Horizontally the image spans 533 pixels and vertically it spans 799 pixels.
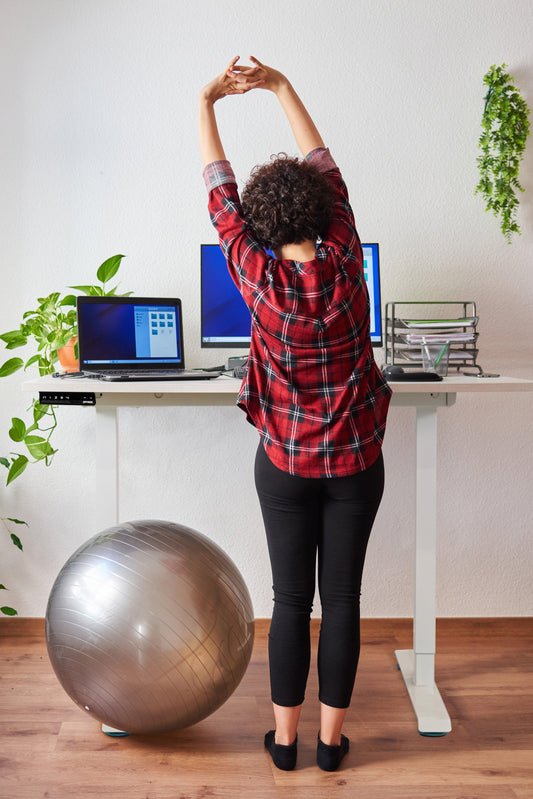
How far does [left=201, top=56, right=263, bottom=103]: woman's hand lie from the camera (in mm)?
1643

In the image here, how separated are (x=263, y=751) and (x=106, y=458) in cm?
89

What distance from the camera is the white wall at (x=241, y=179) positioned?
97.5 inches

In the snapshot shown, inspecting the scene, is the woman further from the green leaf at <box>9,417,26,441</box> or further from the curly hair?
the green leaf at <box>9,417,26,441</box>

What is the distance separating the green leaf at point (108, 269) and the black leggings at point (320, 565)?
3.14ft

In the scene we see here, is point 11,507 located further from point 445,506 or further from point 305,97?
point 305,97

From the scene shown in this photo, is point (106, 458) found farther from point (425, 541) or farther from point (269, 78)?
point (269, 78)

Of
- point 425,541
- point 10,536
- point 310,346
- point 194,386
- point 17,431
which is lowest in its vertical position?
point 10,536

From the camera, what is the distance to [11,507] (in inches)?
102

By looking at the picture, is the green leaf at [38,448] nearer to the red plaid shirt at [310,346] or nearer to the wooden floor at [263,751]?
the wooden floor at [263,751]

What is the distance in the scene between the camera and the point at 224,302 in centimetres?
229

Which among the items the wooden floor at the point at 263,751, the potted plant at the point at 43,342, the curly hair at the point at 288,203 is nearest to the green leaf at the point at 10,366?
the potted plant at the point at 43,342

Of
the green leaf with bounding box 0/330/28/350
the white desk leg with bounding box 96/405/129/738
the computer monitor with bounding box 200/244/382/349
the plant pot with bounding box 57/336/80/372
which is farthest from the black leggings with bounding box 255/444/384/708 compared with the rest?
the green leaf with bounding box 0/330/28/350

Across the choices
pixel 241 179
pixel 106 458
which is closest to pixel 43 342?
pixel 106 458

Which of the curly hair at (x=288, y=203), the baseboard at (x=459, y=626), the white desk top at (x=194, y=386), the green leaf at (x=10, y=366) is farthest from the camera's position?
the baseboard at (x=459, y=626)
